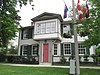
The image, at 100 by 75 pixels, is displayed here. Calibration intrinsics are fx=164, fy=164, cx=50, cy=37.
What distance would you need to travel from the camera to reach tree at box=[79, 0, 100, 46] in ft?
40.4

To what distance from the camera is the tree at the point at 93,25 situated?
485 inches

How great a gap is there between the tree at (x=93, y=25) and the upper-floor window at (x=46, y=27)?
9739 mm

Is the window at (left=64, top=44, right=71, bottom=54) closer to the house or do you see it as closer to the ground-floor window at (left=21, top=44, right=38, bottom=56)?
the house

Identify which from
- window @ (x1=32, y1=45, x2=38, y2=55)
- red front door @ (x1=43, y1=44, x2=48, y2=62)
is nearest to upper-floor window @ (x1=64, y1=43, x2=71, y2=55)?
red front door @ (x1=43, y1=44, x2=48, y2=62)

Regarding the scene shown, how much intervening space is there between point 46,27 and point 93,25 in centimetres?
1151

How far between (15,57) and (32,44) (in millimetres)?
3254

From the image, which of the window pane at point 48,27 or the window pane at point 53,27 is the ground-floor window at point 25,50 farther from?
the window pane at point 53,27

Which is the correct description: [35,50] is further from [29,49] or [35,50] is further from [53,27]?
[53,27]

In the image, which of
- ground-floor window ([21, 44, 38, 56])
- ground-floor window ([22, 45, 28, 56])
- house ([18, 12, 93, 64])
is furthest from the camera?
ground-floor window ([22, 45, 28, 56])

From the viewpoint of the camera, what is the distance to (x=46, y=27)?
76.9 feet

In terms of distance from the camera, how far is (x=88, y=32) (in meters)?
12.9

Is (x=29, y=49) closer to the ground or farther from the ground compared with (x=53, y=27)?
closer to the ground

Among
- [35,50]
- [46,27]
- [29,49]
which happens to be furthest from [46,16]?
[29,49]

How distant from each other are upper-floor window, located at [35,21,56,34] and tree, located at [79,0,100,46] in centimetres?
974
